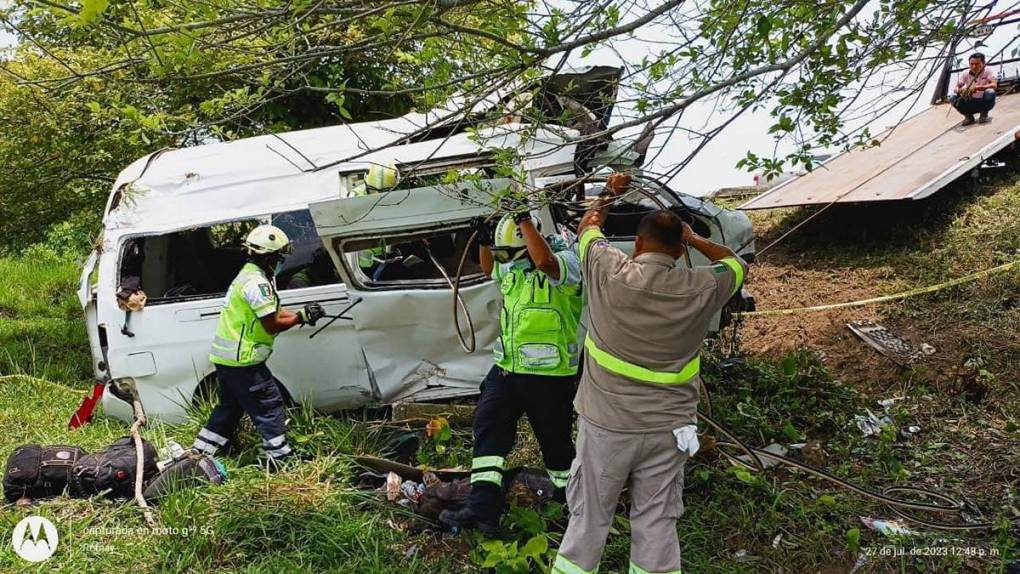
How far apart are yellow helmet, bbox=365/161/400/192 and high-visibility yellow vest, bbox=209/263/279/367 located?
0.88 metres

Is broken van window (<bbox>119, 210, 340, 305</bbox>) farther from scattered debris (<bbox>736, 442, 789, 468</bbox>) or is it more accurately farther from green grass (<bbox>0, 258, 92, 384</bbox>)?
scattered debris (<bbox>736, 442, 789, 468</bbox>)

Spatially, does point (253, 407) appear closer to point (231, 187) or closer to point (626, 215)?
point (231, 187)

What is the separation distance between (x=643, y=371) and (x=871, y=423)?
260cm

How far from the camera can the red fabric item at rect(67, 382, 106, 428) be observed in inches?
A: 183

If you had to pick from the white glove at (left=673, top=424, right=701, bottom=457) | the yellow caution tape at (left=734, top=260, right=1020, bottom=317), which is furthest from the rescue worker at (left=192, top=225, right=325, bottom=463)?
the yellow caution tape at (left=734, top=260, right=1020, bottom=317)

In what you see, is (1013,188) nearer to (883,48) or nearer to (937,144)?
(937,144)

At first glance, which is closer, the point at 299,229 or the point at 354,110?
the point at 299,229

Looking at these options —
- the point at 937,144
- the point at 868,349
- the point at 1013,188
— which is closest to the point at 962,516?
the point at 868,349

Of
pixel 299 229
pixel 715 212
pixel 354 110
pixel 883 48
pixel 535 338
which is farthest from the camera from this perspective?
pixel 354 110

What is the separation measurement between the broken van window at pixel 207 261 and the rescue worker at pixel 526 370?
1681 mm

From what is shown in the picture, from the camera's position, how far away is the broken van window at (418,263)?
14.4ft

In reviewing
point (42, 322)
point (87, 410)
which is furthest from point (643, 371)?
point (42, 322)

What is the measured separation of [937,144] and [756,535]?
6.34 m

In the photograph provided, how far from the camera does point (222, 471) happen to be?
3.81m
